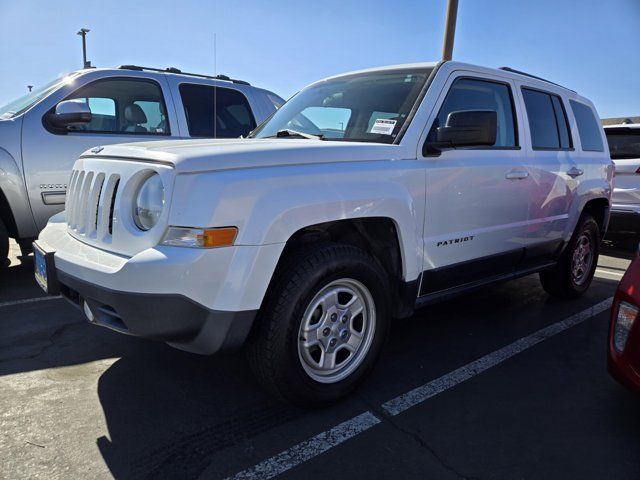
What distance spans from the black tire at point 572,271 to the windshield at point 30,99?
15.9 feet

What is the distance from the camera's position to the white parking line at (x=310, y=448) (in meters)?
2.20

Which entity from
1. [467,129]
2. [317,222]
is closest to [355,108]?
[467,129]

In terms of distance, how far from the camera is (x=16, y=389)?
281cm

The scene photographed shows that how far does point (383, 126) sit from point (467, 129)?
0.49 m

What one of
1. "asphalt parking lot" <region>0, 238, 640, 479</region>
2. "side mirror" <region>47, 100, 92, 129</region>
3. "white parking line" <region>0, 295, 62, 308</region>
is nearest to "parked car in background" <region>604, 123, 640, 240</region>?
"asphalt parking lot" <region>0, 238, 640, 479</region>

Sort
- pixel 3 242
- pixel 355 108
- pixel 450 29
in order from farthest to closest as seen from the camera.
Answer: pixel 450 29 < pixel 3 242 < pixel 355 108

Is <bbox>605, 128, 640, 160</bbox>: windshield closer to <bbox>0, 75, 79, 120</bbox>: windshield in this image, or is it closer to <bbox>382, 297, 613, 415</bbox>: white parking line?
<bbox>382, 297, 613, 415</bbox>: white parking line

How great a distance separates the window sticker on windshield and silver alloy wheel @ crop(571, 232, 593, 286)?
261cm

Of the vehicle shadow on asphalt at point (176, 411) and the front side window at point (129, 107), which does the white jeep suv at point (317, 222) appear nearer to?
the vehicle shadow on asphalt at point (176, 411)

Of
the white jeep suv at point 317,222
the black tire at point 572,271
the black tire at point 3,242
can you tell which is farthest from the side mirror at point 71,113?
the black tire at point 572,271

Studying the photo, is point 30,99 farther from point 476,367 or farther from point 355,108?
point 476,367

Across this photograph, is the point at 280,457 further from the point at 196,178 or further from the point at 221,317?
the point at 196,178

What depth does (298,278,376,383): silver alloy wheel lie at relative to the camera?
8.54 feet

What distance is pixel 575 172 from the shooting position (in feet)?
14.4
